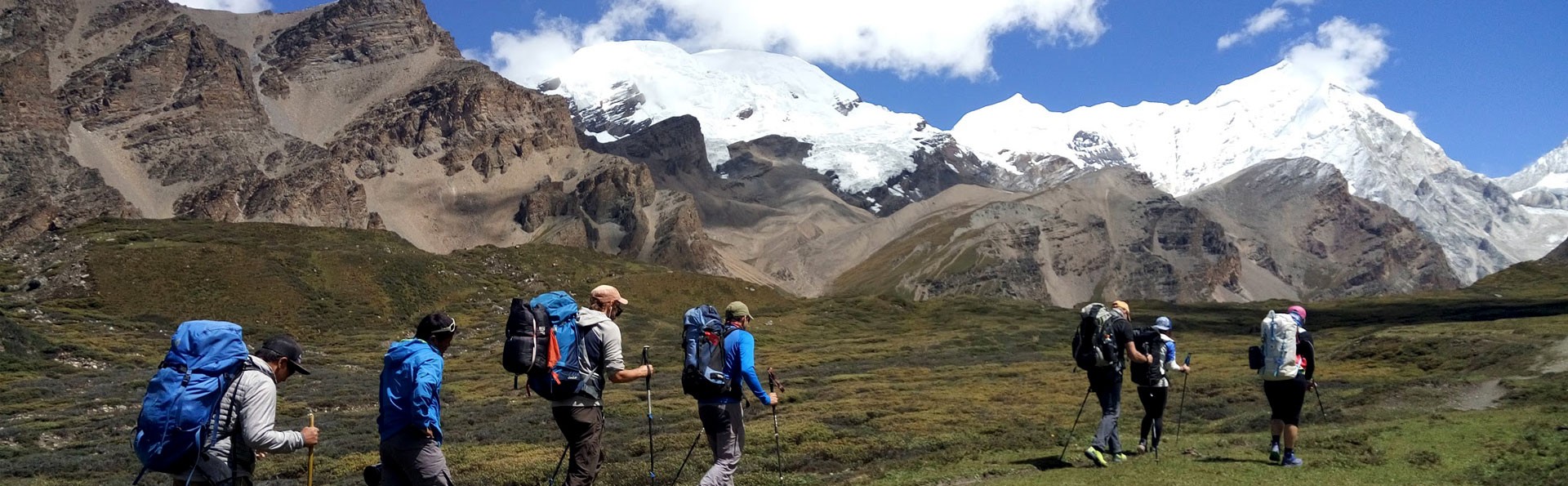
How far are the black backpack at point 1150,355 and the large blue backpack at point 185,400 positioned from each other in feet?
57.1

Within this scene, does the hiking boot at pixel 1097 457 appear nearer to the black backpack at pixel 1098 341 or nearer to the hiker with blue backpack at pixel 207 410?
the black backpack at pixel 1098 341

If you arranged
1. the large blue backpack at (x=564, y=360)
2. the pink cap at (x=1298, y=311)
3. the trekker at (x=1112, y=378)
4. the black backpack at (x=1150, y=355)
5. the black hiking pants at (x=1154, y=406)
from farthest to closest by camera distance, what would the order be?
the black hiking pants at (x=1154, y=406), the black backpack at (x=1150, y=355), the trekker at (x=1112, y=378), the pink cap at (x=1298, y=311), the large blue backpack at (x=564, y=360)

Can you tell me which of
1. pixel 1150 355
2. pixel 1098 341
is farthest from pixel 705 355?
pixel 1150 355

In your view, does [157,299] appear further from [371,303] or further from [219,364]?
[219,364]

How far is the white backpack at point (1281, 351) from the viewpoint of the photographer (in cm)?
2205

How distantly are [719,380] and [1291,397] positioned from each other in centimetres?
1124

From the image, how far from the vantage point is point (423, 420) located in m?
14.3

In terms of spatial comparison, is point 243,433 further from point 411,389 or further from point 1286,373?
point 1286,373

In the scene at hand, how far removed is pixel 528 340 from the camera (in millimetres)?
16062

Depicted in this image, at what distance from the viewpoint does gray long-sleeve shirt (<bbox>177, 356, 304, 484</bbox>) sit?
13359mm

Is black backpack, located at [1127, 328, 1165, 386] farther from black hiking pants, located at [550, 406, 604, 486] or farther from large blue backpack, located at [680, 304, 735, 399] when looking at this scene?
black hiking pants, located at [550, 406, 604, 486]

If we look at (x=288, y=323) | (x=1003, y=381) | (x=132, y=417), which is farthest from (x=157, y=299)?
(x=1003, y=381)

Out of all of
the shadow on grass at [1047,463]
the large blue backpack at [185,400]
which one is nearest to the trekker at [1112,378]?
the shadow on grass at [1047,463]

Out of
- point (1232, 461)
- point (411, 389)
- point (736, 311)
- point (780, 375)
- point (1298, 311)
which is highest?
point (1298, 311)
